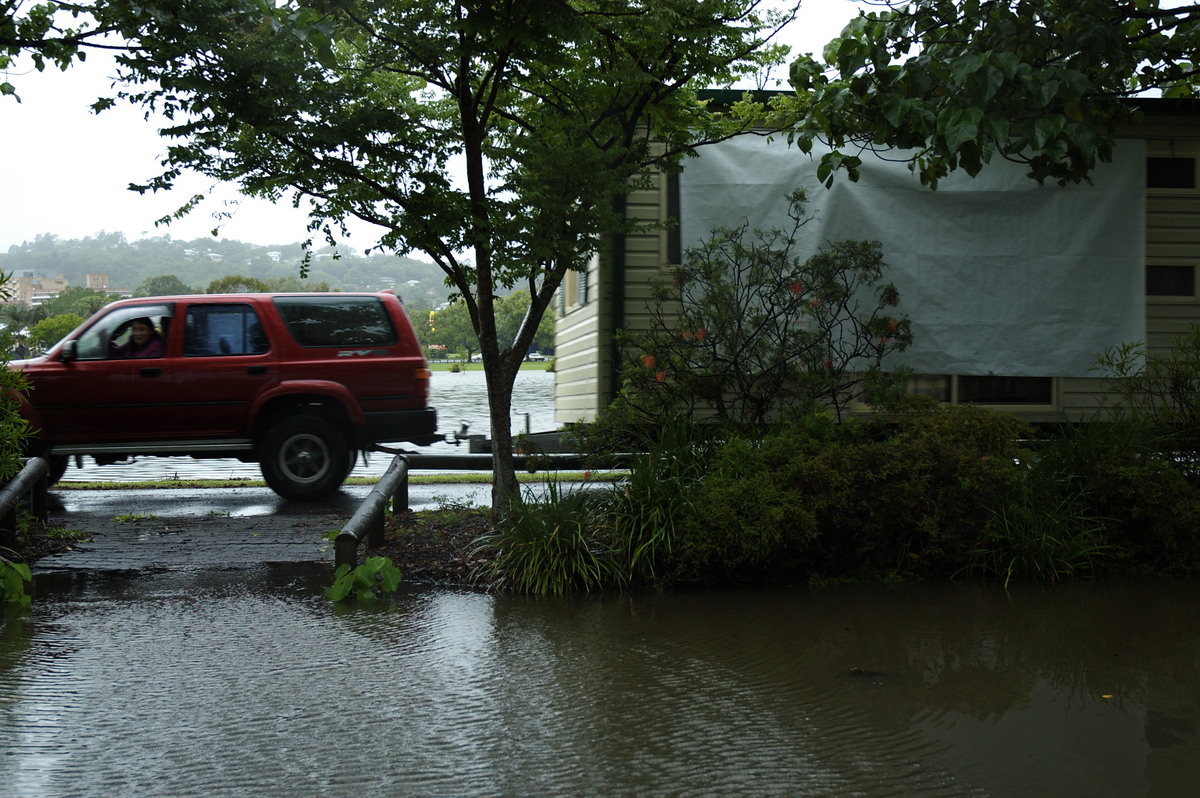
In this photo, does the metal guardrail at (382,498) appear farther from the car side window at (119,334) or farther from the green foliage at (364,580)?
the car side window at (119,334)

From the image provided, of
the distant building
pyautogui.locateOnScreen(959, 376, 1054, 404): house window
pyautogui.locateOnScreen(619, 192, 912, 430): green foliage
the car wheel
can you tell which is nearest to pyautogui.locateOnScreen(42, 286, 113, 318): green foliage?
the distant building

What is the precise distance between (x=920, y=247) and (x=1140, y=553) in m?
4.48

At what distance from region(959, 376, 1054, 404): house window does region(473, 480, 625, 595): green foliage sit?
5649 mm

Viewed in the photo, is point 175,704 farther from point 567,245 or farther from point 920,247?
point 920,247

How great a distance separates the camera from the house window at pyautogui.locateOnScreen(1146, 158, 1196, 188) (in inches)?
432

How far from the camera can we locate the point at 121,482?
1191 cm

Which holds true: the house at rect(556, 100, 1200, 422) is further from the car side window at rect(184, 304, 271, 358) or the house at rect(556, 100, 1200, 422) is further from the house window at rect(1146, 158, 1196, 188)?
the car side window at rect(184, 304, 271, 358)

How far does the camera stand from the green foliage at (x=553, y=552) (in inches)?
243

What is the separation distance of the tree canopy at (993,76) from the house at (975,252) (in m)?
2.40

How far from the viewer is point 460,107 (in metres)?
7.08

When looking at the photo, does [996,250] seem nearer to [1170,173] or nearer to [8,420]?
[1170,173]

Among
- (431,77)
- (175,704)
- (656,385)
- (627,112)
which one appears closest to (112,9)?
(431,77)

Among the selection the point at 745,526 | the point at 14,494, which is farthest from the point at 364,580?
the point at 14,494

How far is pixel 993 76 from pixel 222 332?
7.51m
